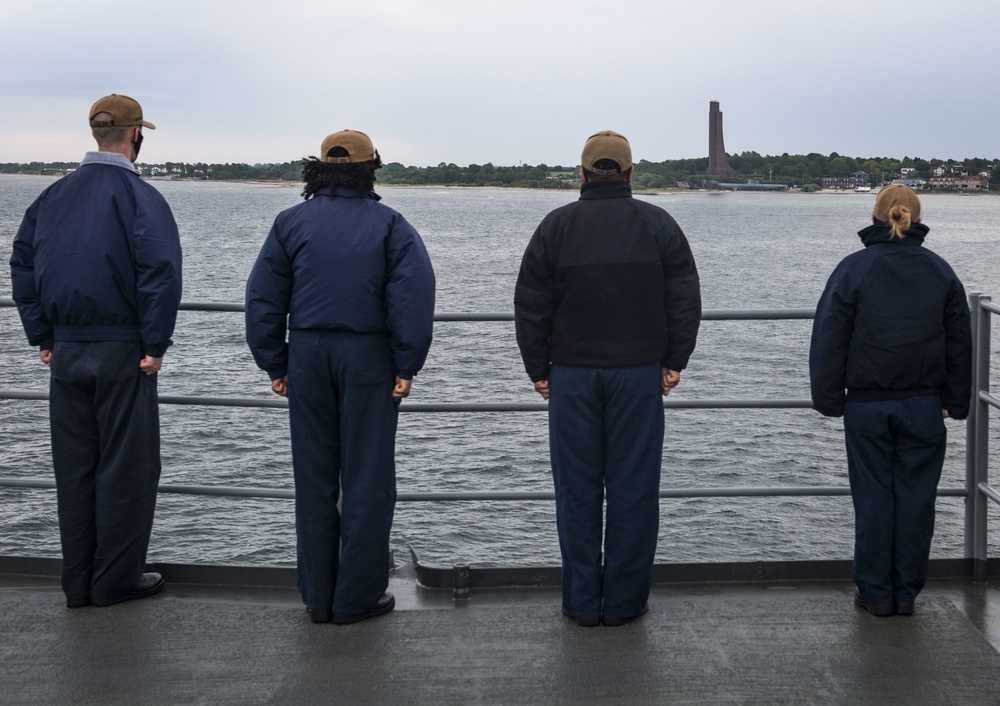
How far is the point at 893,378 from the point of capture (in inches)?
146

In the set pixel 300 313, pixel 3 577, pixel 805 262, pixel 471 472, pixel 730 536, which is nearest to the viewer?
pixel 300 313

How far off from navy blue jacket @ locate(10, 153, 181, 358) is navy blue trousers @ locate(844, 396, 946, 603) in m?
2.25

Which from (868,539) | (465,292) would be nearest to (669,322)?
(868,539)

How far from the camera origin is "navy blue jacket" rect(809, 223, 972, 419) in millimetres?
3676

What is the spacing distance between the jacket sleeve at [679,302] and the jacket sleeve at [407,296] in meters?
0.75

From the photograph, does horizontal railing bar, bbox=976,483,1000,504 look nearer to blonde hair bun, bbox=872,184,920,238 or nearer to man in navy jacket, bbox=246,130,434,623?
blonde hair bun, bbox=872,184,920,238

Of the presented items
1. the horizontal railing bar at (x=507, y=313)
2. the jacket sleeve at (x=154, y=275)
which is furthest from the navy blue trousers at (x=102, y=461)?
the horizontal railing bar at (x=507, y=313)

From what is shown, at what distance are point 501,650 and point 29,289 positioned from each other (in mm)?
1937

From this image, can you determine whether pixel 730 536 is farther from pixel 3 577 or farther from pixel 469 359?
pixel 3 577

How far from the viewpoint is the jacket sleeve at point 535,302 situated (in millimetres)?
3633

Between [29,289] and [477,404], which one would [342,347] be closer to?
[477,404]

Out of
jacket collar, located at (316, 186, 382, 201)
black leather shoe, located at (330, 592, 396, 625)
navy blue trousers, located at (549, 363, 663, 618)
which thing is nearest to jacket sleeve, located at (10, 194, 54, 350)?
jacket collar, located at (316, 186, 382, 201)

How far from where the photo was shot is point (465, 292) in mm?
46219

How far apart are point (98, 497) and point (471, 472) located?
18.2 meters
